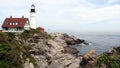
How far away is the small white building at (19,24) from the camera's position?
77.6 meters

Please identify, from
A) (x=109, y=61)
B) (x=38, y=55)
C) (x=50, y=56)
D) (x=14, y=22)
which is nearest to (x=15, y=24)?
(x=14, y=22)

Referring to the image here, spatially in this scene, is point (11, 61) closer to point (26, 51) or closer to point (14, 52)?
point (14, 52)

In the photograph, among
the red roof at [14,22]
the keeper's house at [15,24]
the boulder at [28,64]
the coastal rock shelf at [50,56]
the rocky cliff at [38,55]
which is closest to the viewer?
the rocky cliff at [38,55]

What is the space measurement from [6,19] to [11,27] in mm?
3781

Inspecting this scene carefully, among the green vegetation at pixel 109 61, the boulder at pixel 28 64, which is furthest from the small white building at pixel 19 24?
the green vegetation at pixel 109 61

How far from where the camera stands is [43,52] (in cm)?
6197

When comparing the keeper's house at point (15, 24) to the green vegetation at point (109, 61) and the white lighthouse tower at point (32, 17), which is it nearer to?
the white lighthouse tower at point (32, 17)

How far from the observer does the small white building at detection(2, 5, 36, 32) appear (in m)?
77.6

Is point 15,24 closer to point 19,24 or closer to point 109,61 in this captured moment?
point 19,24

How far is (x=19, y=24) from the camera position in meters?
77.8

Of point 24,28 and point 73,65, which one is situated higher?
point 24,28

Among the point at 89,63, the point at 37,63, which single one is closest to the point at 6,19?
the point at 37,63

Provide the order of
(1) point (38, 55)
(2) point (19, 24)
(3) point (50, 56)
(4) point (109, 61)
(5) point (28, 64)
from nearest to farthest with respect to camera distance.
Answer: (4) point (109, 61), (5) point (28, 64), (1) point (38, 55), (3) point (50, 56), (2) point (19, 24)

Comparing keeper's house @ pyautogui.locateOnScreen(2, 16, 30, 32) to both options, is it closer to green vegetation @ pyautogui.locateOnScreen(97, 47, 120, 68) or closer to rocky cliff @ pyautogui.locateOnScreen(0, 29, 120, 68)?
rocky cliff @ pyautogui.locateOnScreen(0, 29, 120, 68)
